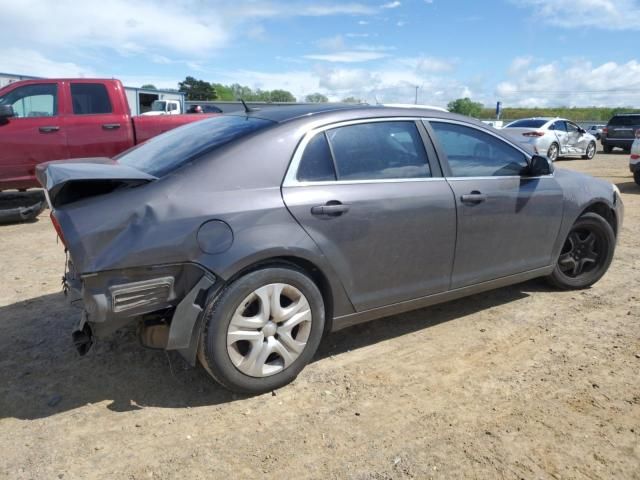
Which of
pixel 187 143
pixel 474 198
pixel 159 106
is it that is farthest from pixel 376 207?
pixel 159 106

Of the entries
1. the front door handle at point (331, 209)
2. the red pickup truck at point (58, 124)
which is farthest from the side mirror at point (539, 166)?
the red pickup truck at point (58, 124)

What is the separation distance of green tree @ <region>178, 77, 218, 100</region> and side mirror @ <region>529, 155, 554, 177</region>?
7765 centimetres

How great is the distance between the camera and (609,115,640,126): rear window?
2152cm

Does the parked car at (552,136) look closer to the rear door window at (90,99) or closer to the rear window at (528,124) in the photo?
the rear window at (528,124)

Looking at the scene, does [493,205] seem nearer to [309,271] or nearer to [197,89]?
[309,271]

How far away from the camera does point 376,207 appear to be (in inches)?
126

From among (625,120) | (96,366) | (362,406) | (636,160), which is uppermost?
(625,120)

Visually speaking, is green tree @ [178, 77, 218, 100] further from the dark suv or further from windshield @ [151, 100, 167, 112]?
the dark suv

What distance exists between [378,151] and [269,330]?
134cm

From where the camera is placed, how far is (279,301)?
9.55ft

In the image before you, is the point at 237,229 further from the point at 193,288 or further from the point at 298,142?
the point at 298,142

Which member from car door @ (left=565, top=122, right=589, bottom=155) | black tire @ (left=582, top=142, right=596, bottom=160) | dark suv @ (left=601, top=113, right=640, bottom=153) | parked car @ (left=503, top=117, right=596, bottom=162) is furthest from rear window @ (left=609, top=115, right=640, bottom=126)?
car door @ (left=565, top=122, right=589, bottom=155)

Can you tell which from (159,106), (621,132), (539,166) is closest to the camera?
(539,166)

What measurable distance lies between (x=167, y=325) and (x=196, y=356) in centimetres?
25
